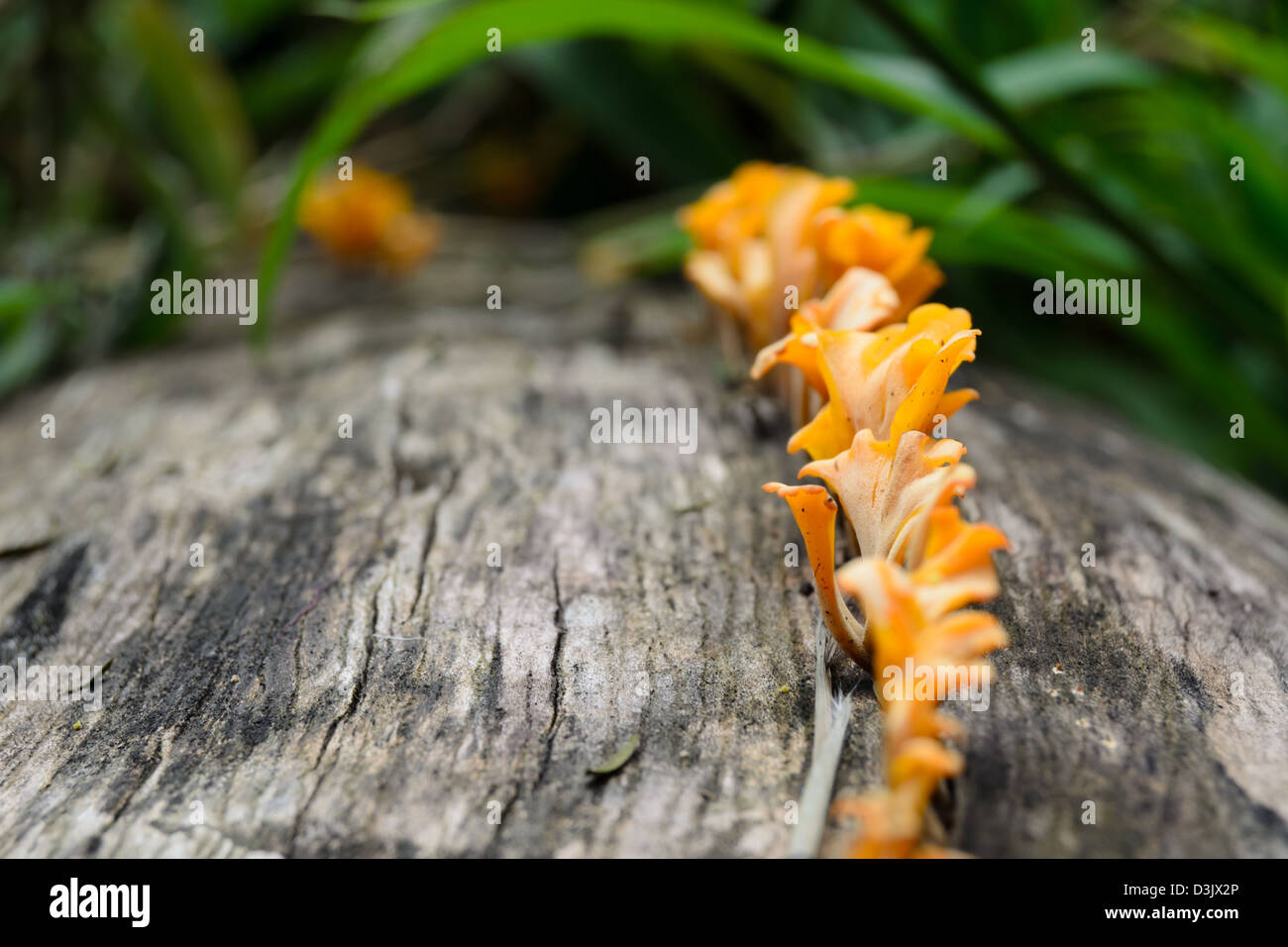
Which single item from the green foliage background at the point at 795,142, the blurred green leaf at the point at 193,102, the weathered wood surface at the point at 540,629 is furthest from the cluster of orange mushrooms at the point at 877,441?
the blurred green leaf at the point at 193,102

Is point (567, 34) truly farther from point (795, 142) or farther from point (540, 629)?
point (795, 142)

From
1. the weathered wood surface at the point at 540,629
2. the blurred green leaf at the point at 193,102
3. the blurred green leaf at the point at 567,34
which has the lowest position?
the weathered wood surface at the point at 540,629

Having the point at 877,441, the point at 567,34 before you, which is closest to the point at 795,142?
the point at 567,34

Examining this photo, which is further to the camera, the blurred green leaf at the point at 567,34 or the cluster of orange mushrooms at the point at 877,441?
the blurred green leaf at the point at 567,34

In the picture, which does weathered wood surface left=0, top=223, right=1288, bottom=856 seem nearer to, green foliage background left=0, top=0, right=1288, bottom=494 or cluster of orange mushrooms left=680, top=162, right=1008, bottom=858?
cluster of orange mushrooms left=680, top=162, right=1008, bottom=858

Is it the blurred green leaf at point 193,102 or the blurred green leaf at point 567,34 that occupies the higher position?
the blurred green leaf at point 193,102

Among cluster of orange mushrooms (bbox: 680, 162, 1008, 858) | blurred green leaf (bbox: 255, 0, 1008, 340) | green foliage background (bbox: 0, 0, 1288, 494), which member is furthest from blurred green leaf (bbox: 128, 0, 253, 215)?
cluster of orange mushrooms (bbox: 680, 162, 1008, 858)

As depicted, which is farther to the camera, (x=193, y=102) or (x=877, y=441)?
(x=193, y=102)

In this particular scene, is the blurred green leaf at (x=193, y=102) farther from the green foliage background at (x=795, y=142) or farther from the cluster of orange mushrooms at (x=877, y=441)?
the cluster of orange mushrooms at (x=877, y=441)
